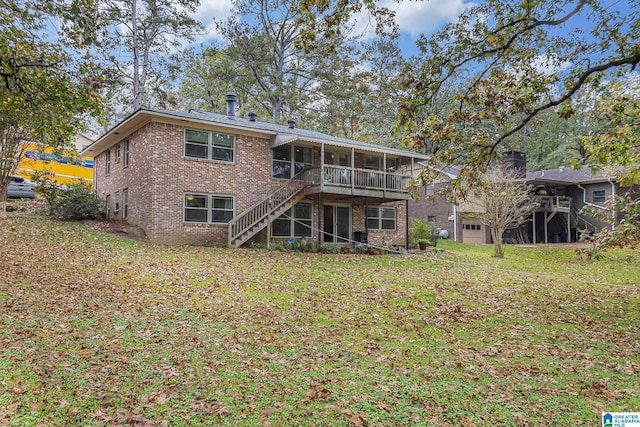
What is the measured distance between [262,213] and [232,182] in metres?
1.86

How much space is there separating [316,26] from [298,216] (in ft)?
40.0

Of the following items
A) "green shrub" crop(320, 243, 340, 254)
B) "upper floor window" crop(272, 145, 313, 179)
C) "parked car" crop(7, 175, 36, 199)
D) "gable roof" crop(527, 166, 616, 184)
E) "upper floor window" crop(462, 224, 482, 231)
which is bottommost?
"green shrub" crop(320, 243, 340, 254)

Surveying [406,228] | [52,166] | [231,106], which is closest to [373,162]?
[406,228]

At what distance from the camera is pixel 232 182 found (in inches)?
680

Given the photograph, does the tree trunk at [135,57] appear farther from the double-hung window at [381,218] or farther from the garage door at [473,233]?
the garage door at [473,233]

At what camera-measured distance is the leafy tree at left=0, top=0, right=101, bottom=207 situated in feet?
24.0

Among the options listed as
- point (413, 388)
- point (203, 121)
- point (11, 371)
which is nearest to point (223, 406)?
point (413, 388)

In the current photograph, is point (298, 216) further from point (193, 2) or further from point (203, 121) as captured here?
point (193, 2)

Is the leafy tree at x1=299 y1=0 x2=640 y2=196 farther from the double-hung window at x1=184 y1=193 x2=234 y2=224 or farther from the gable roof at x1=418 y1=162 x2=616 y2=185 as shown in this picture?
the gable roof at x1=418 y1=162 x2=616 y2=185

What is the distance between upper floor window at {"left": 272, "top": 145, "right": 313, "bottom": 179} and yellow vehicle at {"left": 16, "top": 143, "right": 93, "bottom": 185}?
9999 millimetres

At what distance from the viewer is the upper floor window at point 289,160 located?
18.7 metres

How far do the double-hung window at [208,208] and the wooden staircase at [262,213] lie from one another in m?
0.70

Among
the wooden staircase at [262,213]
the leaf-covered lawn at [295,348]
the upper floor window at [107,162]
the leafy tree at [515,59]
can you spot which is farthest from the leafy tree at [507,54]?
the upper floor window at [107,162]

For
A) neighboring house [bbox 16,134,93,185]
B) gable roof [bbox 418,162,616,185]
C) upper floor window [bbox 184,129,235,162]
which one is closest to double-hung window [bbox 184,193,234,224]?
upper floor window [bbox 184,129,235,162]
